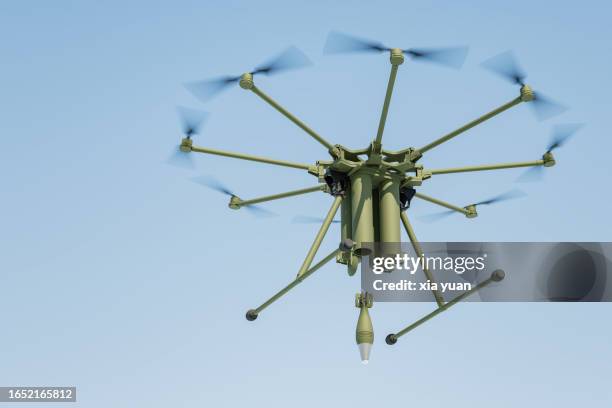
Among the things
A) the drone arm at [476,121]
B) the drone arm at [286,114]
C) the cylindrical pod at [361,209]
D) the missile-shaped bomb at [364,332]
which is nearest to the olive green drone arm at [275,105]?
the drone arm at [286,114]

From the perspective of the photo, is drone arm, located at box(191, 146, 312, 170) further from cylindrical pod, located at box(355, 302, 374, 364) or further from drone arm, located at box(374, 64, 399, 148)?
cylindrical pod, located at box(355, 302, 374, 364)

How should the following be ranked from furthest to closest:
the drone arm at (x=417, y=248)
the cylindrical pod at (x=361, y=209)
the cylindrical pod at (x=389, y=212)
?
the drone arm at (x=417, y=248) → the cylindrical pod at (x=389, y=212) → the cylindrical pod at (x=361, y=209)

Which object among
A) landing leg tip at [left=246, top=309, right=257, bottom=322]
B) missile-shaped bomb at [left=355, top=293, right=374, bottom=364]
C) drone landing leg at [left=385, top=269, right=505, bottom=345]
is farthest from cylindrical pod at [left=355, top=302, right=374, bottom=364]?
landing leg tip at [left=246, top=309, right=257, bottom=322]

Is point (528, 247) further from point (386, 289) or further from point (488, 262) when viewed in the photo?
point (386, 289)

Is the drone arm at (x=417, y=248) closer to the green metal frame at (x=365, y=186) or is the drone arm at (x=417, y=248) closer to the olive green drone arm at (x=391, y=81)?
the green metal frame at (x=365, y=186)

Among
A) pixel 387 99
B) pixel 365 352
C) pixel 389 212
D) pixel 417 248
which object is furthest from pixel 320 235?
pixel 387 99

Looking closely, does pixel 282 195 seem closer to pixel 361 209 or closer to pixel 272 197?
pixel 272 197

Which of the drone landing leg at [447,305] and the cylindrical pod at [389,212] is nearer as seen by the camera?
the drone landing leg at [447,305]
